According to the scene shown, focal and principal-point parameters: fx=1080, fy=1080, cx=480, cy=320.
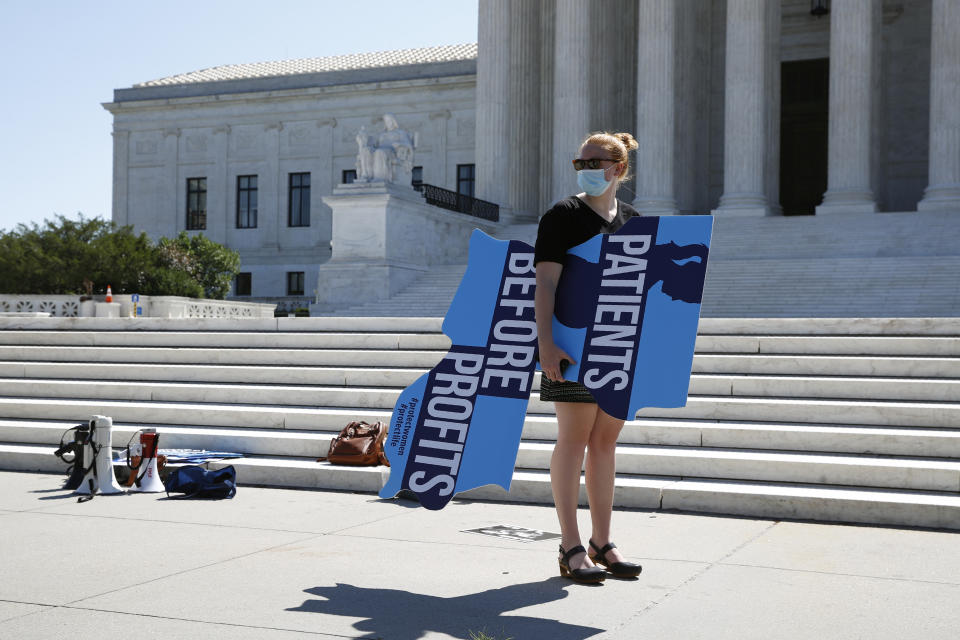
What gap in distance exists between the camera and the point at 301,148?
5297 cm

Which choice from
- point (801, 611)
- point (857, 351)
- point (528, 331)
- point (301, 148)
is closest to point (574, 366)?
point (528, 331)

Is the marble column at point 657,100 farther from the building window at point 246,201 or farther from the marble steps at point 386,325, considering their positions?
the building window at point 246,201

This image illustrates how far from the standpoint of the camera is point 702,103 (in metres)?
35.4

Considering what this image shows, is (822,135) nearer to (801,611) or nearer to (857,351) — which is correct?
(857,351)

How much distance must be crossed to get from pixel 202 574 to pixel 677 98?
1094 inches

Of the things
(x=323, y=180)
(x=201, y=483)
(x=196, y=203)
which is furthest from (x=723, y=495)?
(x=196, y=203)

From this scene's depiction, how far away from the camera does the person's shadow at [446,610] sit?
4902 millimetres

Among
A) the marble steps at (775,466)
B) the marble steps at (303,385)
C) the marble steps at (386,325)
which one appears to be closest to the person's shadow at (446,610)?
the marble steps at (775,466)

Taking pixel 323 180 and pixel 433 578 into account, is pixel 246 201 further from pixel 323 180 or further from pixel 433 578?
pixel 433 578

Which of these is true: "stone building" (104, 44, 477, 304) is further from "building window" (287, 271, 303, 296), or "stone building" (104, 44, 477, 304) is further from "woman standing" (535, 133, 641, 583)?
"woman standing" (535, 133, 641, 583)

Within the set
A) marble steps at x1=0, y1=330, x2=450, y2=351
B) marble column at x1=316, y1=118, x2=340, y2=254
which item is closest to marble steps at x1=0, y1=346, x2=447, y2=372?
marble steps at x1=0, y1=330, x2=450, y2=351

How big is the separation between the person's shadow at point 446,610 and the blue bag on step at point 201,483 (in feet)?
11.2

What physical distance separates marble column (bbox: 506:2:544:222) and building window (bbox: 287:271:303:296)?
66.8ft

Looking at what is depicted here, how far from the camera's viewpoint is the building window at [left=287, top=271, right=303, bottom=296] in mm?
51312
